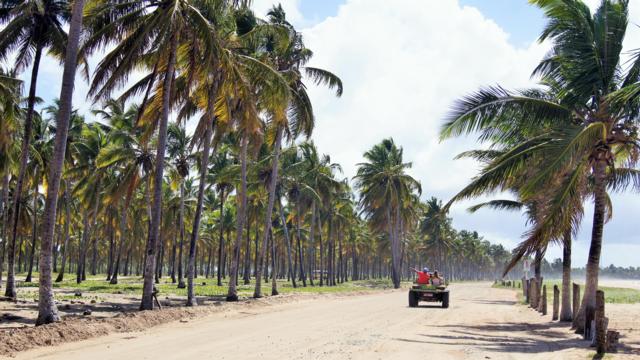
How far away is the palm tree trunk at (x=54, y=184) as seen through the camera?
14.1 metres

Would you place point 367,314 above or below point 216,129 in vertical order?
below

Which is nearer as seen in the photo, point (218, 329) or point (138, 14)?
point (218, 329)

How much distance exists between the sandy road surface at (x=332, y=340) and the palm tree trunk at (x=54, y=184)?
1.94 metres

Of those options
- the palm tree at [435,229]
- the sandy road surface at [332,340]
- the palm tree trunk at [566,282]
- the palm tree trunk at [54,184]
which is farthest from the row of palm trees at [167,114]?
the palm tree at [435,229]

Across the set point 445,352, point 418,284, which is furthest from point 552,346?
point 418,284

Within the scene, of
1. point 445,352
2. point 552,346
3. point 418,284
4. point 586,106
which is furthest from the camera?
point 418,284

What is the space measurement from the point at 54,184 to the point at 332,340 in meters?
7.76

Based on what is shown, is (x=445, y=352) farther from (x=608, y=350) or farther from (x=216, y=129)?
(x=216, y=129)

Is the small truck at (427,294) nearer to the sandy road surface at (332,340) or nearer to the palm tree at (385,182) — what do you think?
the sandy road surface at (332,340)

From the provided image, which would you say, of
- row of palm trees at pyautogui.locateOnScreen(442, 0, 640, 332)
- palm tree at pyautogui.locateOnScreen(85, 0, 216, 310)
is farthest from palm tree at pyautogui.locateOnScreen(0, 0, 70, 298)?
row of palm trees at pyautogui.locateOnScreen(442, 0, 640, 332)

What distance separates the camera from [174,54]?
1877cm

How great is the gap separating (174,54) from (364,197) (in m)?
39.2

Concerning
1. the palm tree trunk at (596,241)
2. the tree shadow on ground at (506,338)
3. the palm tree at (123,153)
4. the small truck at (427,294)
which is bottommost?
the tree shadow on ground at (506,338)

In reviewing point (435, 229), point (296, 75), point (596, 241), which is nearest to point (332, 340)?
point (596, 241)
